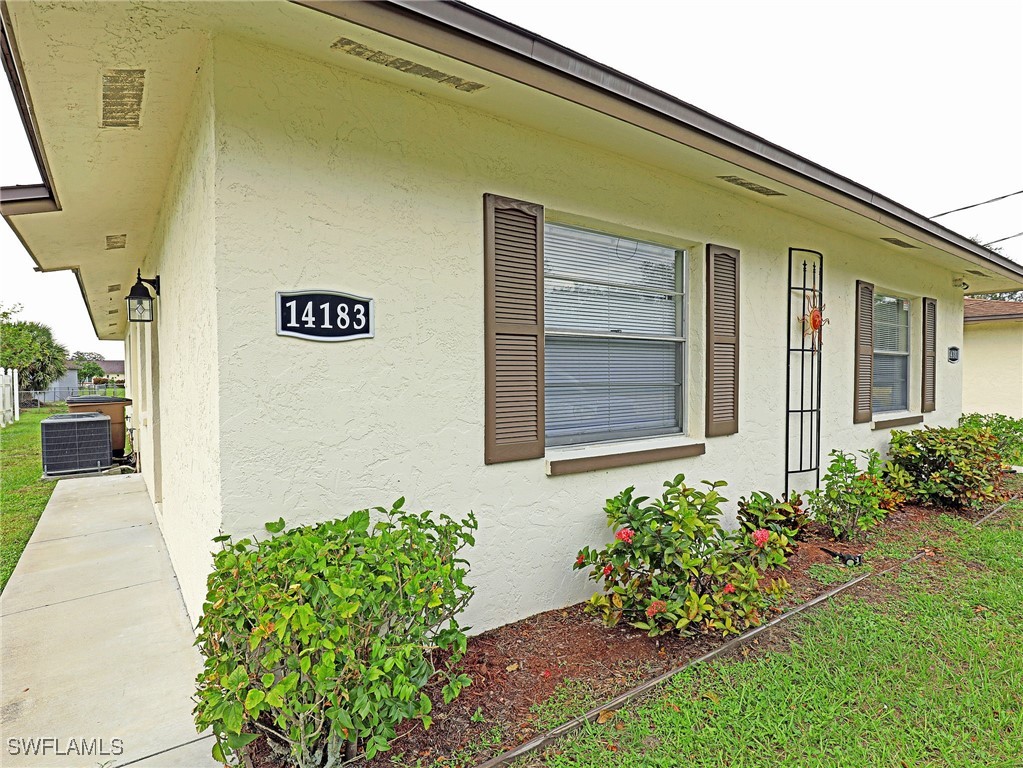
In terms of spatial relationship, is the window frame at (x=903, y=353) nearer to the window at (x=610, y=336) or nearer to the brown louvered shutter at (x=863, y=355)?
the brown louvered shutter at (x=863, y=355)

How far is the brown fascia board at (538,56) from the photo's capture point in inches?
74.7

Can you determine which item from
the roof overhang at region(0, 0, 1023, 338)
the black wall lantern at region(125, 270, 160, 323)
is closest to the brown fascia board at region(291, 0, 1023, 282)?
the roof overhang at region(0, 0, 1023, 338)

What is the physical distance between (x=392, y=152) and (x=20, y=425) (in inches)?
823

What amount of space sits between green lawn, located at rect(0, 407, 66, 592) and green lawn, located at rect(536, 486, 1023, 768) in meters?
4.39

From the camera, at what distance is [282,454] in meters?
2.38

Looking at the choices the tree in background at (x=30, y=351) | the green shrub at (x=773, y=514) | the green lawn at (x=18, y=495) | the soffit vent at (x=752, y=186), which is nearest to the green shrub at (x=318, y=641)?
the green shrub at (x=773, y=514)

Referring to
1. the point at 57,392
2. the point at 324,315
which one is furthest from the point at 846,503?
the point at 57,392

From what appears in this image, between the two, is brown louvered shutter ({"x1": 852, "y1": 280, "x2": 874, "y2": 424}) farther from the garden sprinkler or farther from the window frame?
the garden sprinkler

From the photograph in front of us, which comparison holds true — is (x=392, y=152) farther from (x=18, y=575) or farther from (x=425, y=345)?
(x=18, y=575)

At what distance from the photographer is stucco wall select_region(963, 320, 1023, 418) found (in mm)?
11930

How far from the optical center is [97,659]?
2.76 m

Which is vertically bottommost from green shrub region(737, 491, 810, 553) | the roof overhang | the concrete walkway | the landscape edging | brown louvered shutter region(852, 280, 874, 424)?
the landscape edging

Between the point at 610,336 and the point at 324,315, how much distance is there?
2.01 metres

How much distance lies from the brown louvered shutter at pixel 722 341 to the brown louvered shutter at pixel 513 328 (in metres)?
1.67
